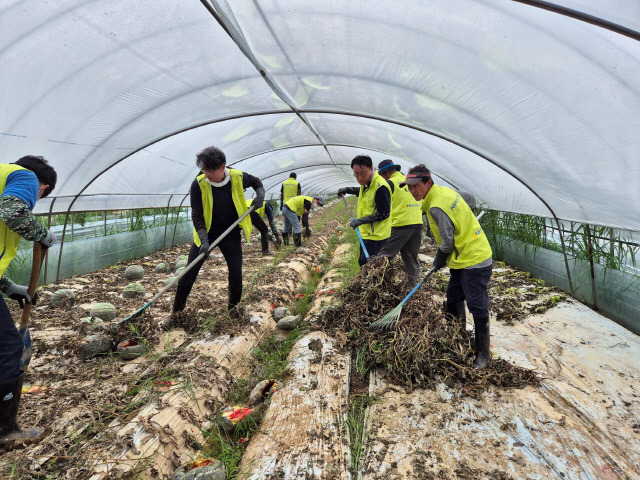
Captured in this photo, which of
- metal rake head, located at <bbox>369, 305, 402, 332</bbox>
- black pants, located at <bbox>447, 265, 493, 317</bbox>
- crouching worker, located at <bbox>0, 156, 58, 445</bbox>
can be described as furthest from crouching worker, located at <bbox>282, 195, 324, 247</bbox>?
crouching worker, located at <bbox>0, 156, 58, 445</bbox>

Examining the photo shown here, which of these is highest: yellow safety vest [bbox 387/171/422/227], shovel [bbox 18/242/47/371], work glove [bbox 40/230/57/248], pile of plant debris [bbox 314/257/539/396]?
yellow safety vest [bbox 387/171/422/227]

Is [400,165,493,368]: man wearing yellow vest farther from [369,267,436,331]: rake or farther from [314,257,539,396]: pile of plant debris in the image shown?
[369,267,436,331]: rake

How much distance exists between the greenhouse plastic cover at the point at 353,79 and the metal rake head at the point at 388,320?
6.83 ft

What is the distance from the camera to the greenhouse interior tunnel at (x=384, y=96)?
2602 mm

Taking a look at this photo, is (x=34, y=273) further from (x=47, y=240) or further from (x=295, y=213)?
(x=295, y=213)

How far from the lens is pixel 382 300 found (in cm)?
383

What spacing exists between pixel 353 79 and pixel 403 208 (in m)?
1.65

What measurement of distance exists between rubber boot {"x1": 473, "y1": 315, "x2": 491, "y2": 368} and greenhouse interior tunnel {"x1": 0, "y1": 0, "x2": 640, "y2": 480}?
1.85ft

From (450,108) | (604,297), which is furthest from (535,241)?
(450,108)

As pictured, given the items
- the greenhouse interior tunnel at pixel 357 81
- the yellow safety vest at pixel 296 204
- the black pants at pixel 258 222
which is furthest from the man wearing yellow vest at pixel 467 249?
the yellow safety vest at pixel 296 204

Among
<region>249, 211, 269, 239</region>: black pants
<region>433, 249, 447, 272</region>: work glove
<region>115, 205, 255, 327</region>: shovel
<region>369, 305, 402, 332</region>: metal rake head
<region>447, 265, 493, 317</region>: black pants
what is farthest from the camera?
<region>249, 211, 269, 239</region>: black pants

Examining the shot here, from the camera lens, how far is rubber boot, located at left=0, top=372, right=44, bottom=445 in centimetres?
211

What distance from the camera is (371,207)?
4.54 m

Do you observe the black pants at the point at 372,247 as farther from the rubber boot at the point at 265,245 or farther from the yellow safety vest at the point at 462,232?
the rubber boot at the point at 265,245
